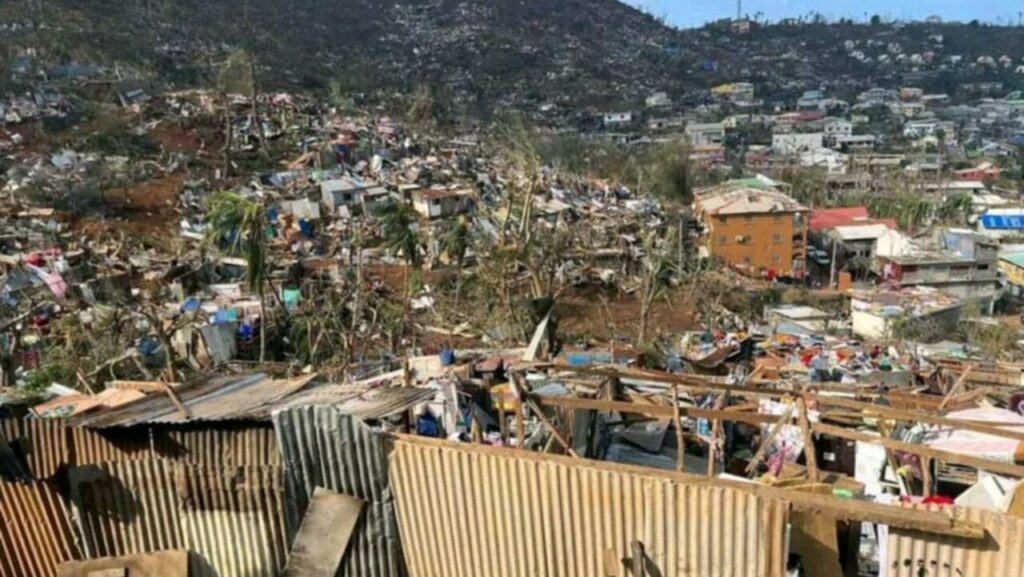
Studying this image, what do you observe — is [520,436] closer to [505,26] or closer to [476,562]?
[476,562]

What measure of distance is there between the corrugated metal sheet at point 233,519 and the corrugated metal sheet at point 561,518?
2.11ft

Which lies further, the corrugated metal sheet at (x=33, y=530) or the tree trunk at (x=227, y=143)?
the tree trunk at (x=227, y=143)

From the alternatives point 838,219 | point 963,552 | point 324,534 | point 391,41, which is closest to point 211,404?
point 324,534

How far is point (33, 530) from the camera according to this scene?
3.85 metres

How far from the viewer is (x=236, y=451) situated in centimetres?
400

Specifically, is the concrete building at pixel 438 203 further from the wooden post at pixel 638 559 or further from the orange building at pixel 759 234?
the wooden post at pixel 638 559

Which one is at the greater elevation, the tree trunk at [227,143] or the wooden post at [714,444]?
the tree trunk at [227,143]

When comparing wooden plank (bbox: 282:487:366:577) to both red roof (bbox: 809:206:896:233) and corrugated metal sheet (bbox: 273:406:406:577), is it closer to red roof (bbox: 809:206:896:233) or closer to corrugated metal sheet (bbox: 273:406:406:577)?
corrugated metal sheet (bbox: 273:406:406:577)

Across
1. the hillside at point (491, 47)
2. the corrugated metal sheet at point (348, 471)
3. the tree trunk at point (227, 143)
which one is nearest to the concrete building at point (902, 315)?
the corrugated metal sheet at point (348, 471)

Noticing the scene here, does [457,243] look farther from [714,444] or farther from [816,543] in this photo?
[816,543]

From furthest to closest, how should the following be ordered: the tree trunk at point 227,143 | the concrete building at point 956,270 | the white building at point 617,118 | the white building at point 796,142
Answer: the white building at point 617,118 → the white building at point 796,142 → the tree trunk at point 227,143 → the concrete building at point 956,270

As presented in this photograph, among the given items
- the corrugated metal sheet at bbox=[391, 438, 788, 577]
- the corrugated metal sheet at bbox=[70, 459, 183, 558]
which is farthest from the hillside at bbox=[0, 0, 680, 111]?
the corrugated metal sheet at bbox=[391, 438, 788, 577]

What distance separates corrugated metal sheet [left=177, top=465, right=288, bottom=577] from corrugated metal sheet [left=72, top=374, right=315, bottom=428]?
341 mm

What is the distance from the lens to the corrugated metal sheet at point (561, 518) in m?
2.98
